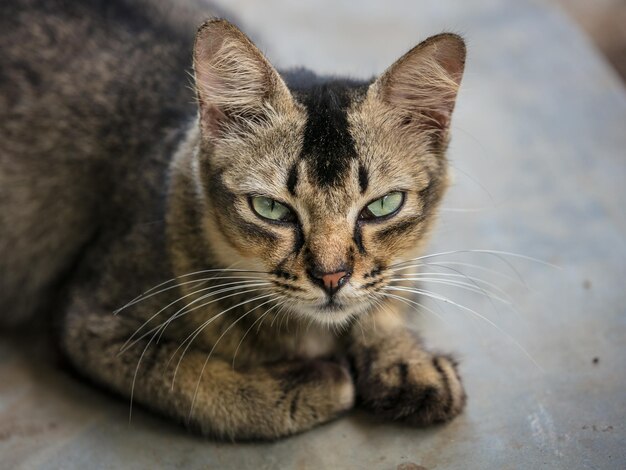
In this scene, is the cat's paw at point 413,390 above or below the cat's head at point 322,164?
below

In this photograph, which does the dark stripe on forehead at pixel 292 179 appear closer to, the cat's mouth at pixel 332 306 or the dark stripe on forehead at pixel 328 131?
the dark stripe on forehead at pixel 328 131

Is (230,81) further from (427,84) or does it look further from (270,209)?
(427,84)

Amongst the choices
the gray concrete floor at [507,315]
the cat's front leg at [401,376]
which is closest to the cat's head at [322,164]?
the cat's front leg at [401,376]

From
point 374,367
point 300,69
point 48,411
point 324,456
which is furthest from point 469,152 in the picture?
point 48,411

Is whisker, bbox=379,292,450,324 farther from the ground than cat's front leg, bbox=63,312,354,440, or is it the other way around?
whisker, bbox=379,292,450,324

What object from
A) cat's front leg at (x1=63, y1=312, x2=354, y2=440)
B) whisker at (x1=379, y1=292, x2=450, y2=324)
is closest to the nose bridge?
whisker at (x1=379, y1=292, x2=450, y2=324)

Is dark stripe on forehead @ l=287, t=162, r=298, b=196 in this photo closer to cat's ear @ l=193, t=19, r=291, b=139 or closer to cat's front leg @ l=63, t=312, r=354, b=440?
cat's ear @ l=193, t=19, r=291, b=139

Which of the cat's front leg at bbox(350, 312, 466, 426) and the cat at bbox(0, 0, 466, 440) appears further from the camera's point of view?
the cat's front leg at bbox(350, 312, 466, 426)
